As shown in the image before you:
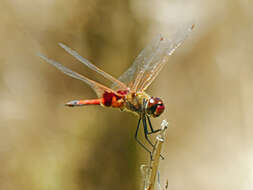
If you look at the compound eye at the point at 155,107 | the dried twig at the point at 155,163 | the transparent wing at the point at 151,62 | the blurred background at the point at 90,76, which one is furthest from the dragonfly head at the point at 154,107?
the blurred background at the point at 90,76

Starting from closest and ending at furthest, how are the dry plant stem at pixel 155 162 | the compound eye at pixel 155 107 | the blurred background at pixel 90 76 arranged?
1. the dry plant stem at pixel 155 162
2. the compound eye at pixel 155 107
3. the blurred background at pixel 90 76

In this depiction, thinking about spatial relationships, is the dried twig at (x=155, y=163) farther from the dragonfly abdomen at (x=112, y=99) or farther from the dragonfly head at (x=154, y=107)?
the dragonfly abdomen at (x=112, y=99)

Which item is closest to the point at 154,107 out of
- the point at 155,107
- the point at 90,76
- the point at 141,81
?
the point at 155,107

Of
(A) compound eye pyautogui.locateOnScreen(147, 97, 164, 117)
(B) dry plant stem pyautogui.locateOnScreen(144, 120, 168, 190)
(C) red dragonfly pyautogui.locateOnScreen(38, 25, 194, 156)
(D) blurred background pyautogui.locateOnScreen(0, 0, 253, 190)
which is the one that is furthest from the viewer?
(D) blurred background pyautogui.locateOnScreen(0, 0, 253, 190)

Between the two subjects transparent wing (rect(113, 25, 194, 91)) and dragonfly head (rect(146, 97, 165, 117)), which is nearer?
dragonfly head (rect(146, 97, 165, 117))

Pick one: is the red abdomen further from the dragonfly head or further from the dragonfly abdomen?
the dragonfly head

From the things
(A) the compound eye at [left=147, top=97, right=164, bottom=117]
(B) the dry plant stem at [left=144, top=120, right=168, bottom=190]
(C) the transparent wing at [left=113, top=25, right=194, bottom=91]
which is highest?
(C) the transparent wing at [left=113, top=25, right=194, bottom=91]

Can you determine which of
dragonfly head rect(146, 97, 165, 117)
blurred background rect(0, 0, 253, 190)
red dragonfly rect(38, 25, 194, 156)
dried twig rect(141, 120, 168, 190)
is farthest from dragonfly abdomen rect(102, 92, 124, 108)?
blurred background rect(0, 0, 253, 190)
